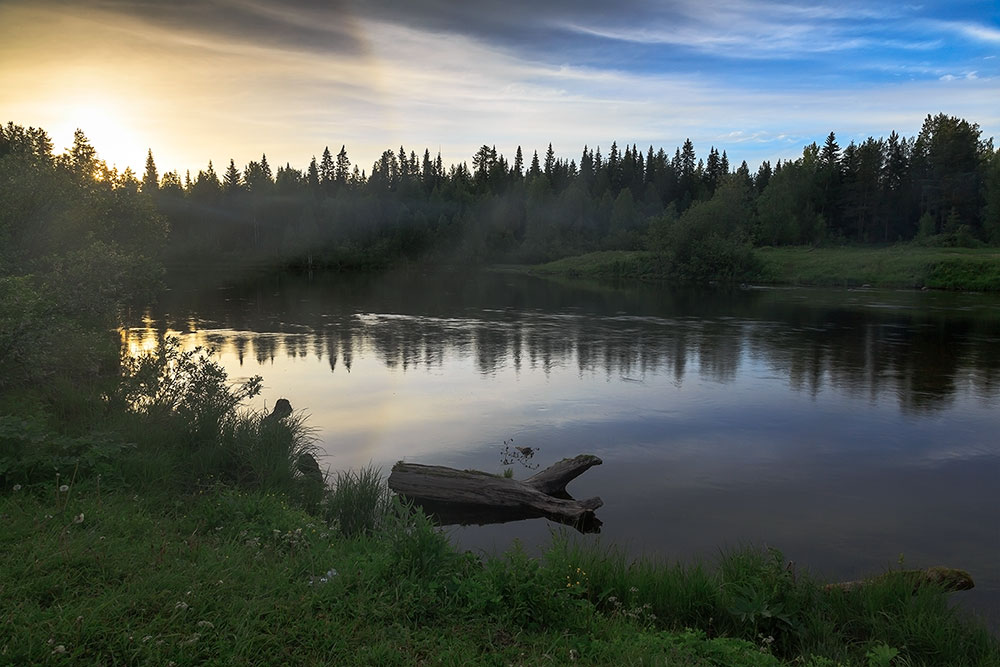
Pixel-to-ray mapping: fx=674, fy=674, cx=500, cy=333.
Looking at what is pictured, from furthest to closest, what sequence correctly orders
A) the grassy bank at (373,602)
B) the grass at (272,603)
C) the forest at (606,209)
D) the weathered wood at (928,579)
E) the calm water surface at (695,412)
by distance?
1. the forest at (606,209)
2. the calm water surface at (695,412)
3. the weathered wood at (928,579)
4. the grassy bank at (373,602)
5. the grass at (272,603)

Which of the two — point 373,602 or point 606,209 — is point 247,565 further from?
point 606,209

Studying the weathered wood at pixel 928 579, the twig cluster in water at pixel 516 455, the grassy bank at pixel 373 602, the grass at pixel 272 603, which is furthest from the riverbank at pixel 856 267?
the grass at pixel 272 603

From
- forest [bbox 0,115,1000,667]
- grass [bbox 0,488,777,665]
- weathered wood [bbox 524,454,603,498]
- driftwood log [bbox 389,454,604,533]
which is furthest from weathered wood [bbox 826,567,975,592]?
weathered wood [bbox 524,454,603,498]

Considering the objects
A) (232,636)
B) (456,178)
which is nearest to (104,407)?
(232,636)

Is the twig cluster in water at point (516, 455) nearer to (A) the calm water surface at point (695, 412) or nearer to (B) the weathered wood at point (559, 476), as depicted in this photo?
(A) the calm water surface at point (695, 412)

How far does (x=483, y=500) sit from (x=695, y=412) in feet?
35.6

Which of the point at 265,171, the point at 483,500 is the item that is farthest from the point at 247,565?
the point at 265,171

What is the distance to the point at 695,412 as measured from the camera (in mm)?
21219

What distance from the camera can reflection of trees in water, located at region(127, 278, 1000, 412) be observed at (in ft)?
91.0

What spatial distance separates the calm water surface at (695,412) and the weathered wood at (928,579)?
272 millimetres

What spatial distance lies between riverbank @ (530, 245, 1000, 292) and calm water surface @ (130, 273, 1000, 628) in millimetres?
26326

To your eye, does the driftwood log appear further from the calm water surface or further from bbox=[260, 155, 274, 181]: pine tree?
bbox=[260, 155, 274, 181]: pine tree

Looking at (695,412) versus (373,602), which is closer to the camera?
(373,602)

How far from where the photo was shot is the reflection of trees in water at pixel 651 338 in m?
27.8
